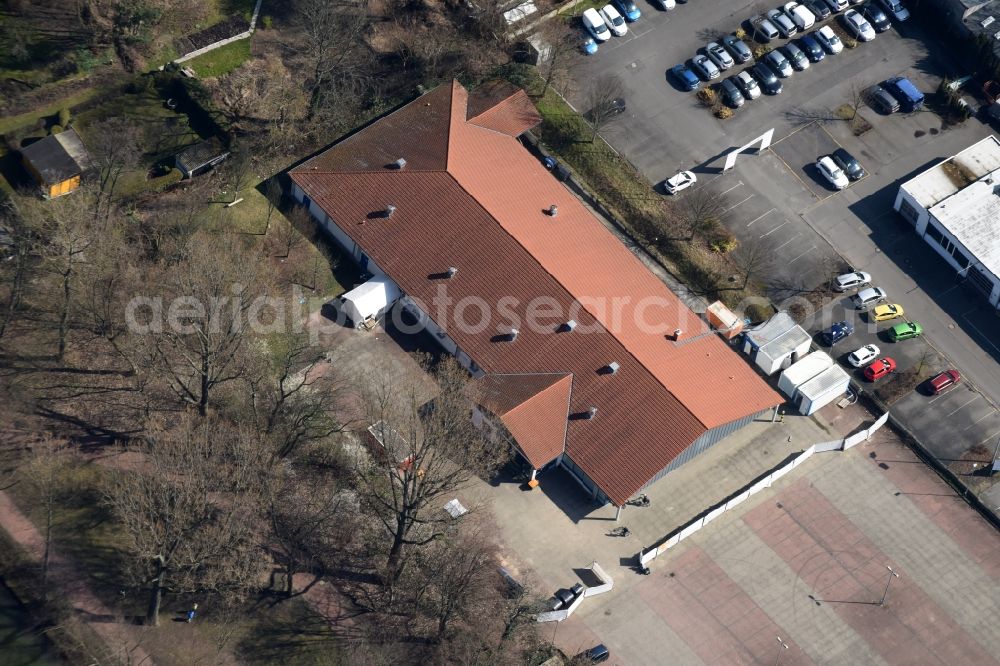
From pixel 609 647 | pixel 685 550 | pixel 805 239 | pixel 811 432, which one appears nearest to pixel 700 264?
pixel 805 239

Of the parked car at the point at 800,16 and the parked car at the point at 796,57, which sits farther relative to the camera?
the parked car at the point at 800,16

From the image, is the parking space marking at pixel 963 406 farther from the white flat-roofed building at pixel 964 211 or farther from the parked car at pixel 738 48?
the parked car at pixel 738 48

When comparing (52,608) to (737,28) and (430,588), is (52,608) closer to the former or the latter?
(430,588)

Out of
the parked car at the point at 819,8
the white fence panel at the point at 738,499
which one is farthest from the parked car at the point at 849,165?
→ the white fence panel at the point at 738,499

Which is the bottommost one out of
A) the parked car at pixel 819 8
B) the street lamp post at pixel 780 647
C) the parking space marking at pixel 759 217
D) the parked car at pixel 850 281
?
the street lamp post at pixel 780 647

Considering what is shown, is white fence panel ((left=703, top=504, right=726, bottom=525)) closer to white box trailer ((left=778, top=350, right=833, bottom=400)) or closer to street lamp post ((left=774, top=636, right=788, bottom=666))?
street lamp post ((left=774, top=636, right=788, bottom=666))

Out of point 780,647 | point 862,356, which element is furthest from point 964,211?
point 780,647
